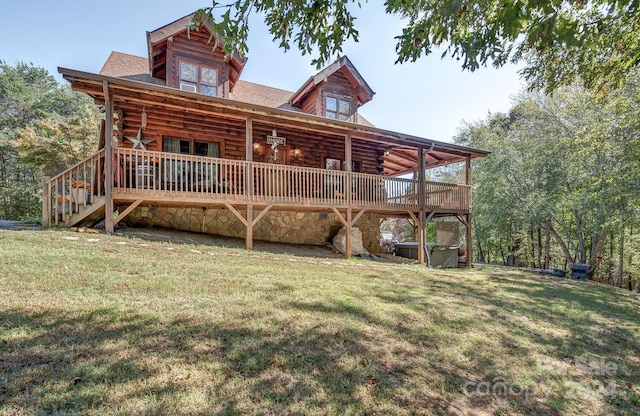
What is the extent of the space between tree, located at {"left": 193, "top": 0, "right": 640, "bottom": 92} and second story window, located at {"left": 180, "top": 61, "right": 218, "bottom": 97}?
20.1 ft

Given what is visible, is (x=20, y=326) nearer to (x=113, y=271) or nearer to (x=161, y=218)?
(x=113, y=271)

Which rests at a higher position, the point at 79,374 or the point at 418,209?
the point at 418,209

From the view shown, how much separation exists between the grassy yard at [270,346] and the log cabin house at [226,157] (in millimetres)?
2675

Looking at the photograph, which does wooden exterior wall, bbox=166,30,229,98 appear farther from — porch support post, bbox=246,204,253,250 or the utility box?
the utility box

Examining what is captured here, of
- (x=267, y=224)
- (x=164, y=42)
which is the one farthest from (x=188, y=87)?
(x=267, y=224)

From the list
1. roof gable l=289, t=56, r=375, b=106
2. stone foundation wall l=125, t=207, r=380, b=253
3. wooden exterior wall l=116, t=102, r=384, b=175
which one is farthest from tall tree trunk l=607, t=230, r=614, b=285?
roof gable l=289, t=56, r=375, b=106

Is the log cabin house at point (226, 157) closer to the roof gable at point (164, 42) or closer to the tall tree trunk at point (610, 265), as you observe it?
the roof gable at point (164, 42)

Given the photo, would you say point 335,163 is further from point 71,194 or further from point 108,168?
point 71,194

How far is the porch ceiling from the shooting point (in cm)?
715

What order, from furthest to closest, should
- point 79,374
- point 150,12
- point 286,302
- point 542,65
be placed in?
point 150,12 → point 542,65 → point 286,302 → point 79,374

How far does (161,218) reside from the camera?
10.1 meters

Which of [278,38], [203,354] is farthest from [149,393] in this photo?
[278,38]

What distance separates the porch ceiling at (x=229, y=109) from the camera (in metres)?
7.15

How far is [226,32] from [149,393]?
381 cm
